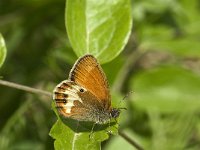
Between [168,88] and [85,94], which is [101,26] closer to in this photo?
[85,94]

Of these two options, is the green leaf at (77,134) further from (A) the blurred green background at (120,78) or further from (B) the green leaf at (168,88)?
(B) the green leaf at (168,88)

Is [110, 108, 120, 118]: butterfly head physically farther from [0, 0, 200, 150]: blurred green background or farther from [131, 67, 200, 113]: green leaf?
[131, 67, 200, 113]: green leaf

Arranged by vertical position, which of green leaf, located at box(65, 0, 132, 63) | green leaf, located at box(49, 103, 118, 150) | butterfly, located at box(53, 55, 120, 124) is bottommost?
green leaf, located at box(49, 103, 118, 150)

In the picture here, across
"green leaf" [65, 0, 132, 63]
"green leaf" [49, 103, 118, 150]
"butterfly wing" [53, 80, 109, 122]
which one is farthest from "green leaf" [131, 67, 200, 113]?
"green leaf" [49, 103, 118, 150]

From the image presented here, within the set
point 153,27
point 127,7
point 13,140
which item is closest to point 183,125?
point 153,27

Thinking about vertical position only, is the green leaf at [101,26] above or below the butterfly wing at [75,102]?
above

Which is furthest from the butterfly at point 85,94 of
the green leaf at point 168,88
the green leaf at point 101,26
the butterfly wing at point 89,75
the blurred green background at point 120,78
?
the green leaf at point 168,88

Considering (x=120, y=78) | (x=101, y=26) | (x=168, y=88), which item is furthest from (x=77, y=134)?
(x=168, y=88)
